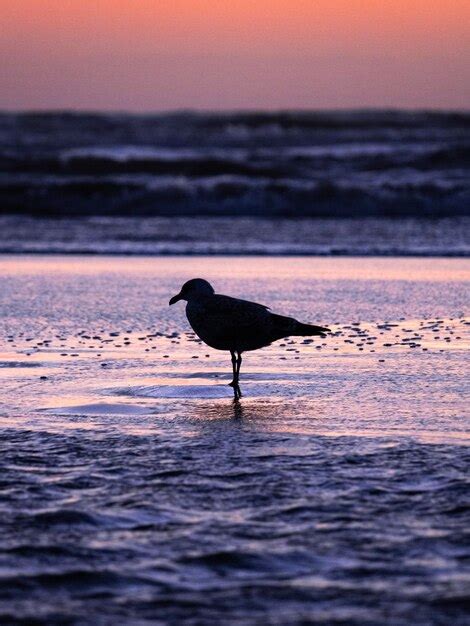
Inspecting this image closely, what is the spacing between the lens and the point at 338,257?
19.4 meters

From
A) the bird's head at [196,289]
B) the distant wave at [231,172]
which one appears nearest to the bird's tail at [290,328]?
the bird's head at [196,289]

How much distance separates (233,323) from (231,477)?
303cm

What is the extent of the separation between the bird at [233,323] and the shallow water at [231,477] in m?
0.30

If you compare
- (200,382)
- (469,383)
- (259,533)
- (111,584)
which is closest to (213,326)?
(200,382)

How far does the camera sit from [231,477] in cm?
530

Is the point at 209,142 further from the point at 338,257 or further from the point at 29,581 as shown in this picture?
the point at 29,581

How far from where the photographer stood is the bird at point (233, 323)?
8273 millimetres

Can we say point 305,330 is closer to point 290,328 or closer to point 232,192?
point 290,328

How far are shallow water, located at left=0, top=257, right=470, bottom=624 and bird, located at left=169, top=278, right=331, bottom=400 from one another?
0.99ft

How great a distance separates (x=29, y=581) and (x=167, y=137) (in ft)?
165

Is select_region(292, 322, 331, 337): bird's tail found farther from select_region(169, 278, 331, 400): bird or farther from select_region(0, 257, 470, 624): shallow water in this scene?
select_region(0, 257, 470, 624): shallow water

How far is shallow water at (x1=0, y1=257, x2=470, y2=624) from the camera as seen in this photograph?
12.5 feet

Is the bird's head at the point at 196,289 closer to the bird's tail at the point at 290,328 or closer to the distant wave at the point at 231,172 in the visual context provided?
the bird's tail at the point at 290,328

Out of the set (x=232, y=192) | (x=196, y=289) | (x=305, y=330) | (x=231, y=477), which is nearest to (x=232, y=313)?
(x=196, y=289)
